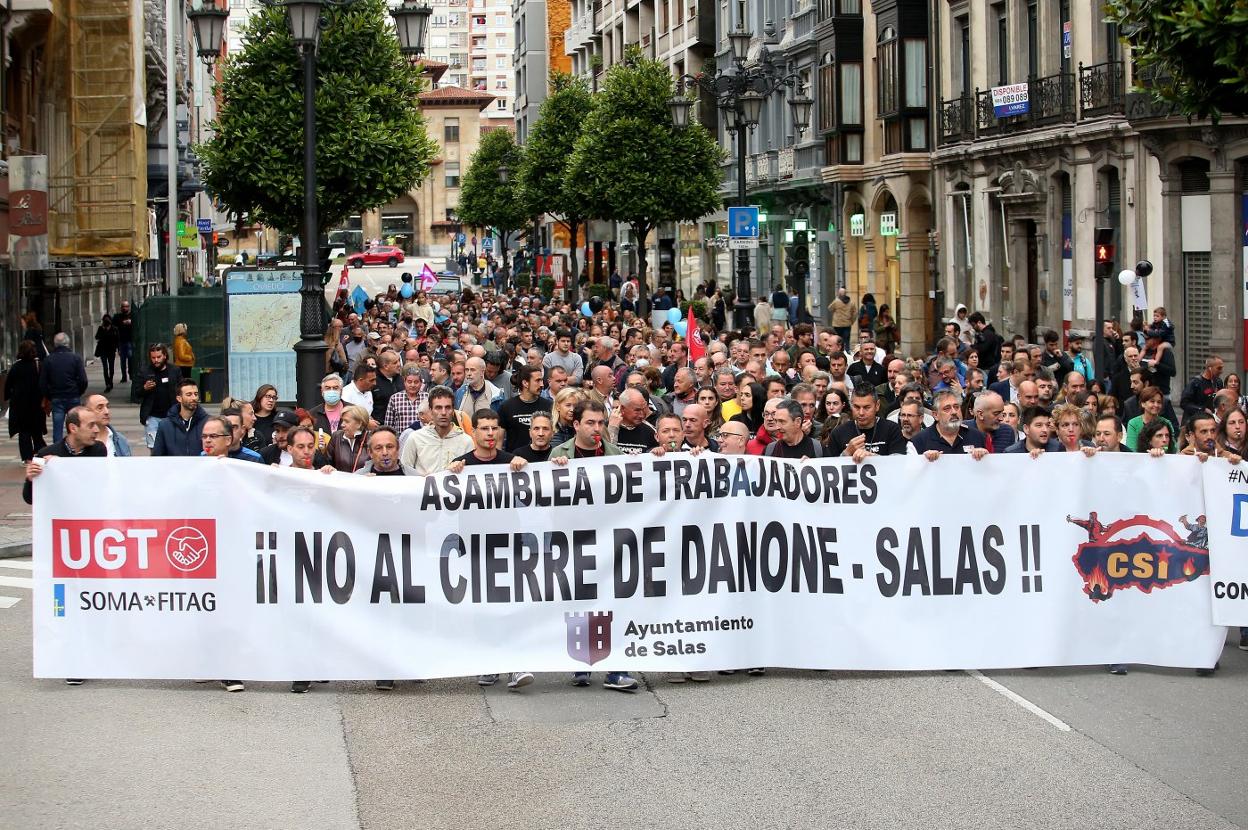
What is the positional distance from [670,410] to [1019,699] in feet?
18.9

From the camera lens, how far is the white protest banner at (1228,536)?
422 inches

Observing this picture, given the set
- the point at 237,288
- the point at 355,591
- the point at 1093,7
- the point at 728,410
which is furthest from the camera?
the point at 1093,7

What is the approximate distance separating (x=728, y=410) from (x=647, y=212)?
3794 cm

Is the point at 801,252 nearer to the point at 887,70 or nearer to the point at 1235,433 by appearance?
the point at 887,70

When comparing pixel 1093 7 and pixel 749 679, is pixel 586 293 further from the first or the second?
pixel 749 679

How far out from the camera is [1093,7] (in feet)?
110

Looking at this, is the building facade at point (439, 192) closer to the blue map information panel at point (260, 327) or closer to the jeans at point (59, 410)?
the blue map information panel at point (260, 327)

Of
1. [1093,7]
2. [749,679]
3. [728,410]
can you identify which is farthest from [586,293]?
[749,679]

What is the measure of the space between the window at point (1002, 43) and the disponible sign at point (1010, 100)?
82cm

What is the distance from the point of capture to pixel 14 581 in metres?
15.0

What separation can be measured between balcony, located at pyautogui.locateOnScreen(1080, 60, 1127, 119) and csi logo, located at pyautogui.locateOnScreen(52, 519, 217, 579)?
2465 centimetres

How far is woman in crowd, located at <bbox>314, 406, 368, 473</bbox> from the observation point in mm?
12086

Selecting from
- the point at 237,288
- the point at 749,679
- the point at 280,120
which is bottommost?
the point at 749,679

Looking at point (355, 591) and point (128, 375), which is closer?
point (355, 591)
